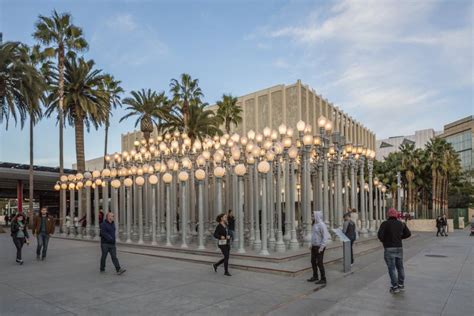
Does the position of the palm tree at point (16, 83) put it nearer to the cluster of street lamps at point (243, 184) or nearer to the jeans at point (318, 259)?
the cluster of street lamps at point (243, 184)

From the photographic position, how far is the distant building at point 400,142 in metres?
90.4

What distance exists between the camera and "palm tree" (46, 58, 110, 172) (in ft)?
99.9

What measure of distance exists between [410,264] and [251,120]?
163 feet

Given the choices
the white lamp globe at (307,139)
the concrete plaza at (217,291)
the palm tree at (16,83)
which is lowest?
the concrete plaza at (217,291)

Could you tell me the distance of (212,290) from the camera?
27.3 feet

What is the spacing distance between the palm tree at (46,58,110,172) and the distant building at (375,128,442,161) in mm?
76047

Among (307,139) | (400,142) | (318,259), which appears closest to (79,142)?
(307,139)

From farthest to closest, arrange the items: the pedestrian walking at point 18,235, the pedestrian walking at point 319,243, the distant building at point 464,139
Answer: the distant building at point 464,139
the pedestrian walking at point 18,235
the pedestrian walking at point 319,243

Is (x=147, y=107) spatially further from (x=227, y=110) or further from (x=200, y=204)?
(x=200, y=204)

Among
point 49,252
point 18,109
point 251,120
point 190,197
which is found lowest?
point 49,252

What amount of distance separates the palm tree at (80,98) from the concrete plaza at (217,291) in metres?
20.6

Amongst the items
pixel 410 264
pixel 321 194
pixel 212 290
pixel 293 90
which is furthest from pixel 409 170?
pixel 212 290

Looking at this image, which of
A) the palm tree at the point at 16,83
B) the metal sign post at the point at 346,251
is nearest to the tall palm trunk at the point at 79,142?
the palm tree at the point at 16,83

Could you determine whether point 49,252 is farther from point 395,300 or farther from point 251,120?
point 251,120
